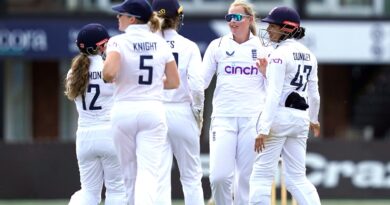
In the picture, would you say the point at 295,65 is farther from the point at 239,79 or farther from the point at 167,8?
the point at 167,8

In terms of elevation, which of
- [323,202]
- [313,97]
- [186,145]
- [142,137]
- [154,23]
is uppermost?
[154,23]

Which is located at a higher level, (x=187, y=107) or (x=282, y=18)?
(x=282, y=18)

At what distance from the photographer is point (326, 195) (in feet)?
60.2

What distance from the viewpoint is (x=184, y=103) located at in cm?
1162

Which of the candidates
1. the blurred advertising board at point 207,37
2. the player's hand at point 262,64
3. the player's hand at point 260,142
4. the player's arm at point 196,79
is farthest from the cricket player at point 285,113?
the blurred advertising board at point 207,37

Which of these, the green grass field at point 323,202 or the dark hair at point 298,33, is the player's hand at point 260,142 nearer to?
the dark hair at point 298,33

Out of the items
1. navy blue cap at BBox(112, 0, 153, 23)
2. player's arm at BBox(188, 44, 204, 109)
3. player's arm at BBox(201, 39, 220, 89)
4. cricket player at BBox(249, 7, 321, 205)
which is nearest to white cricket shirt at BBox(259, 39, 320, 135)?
cricket player at BBox(249, 7, 321, 205)

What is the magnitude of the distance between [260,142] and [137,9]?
172 centimetres

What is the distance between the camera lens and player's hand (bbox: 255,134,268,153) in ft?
36.5

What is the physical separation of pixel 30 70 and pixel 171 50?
43.6 feet

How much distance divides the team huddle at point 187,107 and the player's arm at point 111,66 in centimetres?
7

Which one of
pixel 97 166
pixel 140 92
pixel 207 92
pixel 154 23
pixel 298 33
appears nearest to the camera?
pixel 140 92

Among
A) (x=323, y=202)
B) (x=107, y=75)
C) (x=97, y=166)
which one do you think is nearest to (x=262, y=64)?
(x=97, y=166)

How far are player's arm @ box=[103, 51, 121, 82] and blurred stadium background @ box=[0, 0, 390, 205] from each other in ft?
25.5
